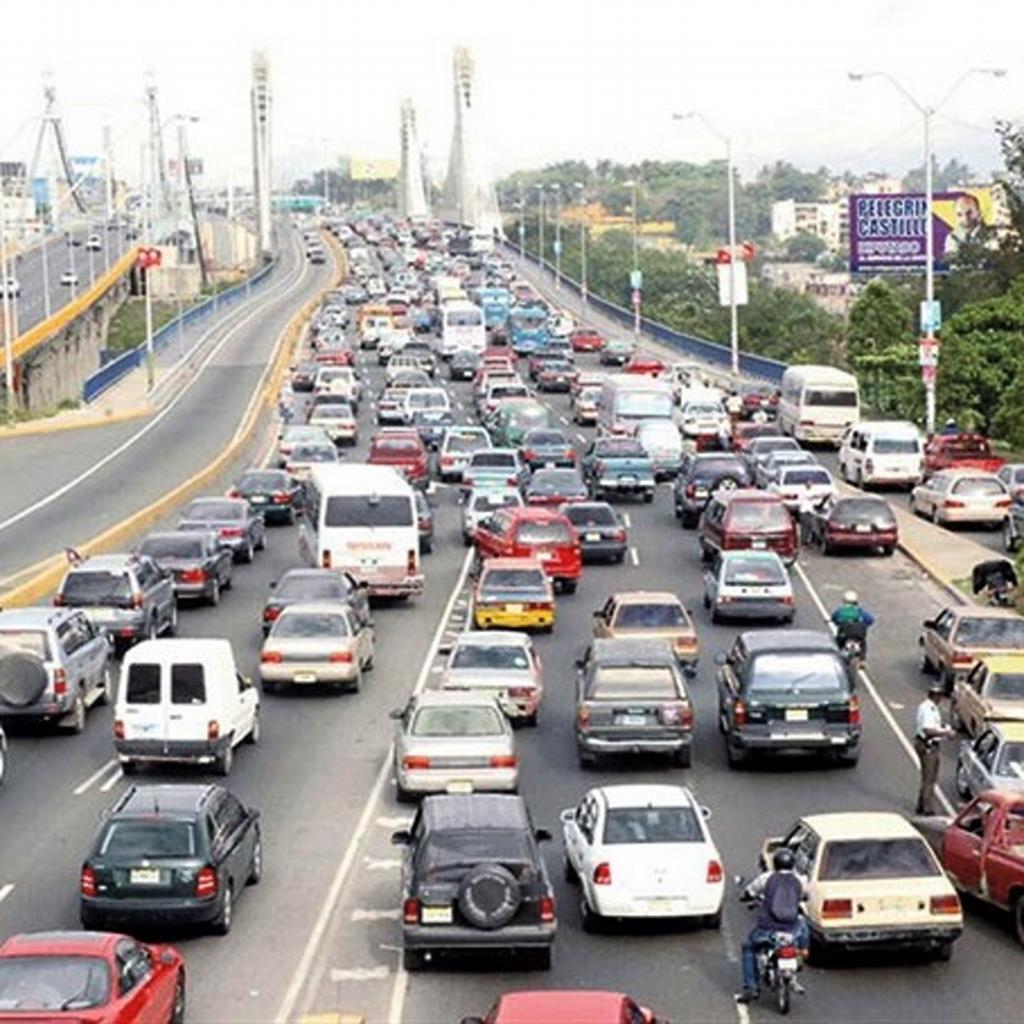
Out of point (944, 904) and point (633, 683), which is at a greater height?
point (633, 683)

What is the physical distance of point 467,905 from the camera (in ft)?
64.8

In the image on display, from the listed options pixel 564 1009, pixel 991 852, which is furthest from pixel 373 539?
pixel 564 1009

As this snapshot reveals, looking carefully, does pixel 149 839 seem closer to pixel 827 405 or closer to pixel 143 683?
pixel 143 683

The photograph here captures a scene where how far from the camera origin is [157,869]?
20.9 metres

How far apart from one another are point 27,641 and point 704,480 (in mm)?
24666

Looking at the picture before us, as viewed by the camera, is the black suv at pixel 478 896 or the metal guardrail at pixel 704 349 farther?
the metal guardrail at pixel 704 349

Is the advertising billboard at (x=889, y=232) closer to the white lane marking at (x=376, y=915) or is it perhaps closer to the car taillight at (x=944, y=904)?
the white lane marking at (x=376, y=915)

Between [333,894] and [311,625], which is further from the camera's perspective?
[311,625]

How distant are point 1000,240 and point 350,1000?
104 meters

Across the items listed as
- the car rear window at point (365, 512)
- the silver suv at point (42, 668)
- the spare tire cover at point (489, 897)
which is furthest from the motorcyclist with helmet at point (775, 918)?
the car rear window at point (365, 512)

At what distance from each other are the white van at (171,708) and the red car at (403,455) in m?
30.4

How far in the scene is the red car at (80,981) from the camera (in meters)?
16.2

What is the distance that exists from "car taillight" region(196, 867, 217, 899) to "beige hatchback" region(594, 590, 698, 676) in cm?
1423

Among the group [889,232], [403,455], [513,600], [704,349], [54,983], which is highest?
[889,232]
